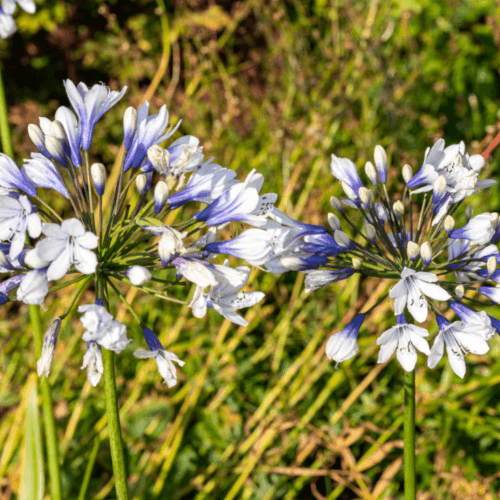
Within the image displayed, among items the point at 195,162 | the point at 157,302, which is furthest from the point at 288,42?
the point at 195,162

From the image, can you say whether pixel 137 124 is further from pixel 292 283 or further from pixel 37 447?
pixel 292 283

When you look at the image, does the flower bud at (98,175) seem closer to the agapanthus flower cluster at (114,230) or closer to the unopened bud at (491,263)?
the agapanthus flower cluster at (114,230)

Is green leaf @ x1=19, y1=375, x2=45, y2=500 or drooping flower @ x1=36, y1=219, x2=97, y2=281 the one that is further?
green leaf @ x1=19, y1=375, x2=45, y2=500

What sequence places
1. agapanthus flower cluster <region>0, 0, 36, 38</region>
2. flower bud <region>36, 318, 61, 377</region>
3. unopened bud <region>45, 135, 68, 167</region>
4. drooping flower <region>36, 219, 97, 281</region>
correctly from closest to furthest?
drooping flower <region>36, 219, 97, 281</region>
flower bud <region>36, 318, 61, 377</region>
unopened bud <region>45, 135, 68, 167</region>
agapanthus flower cluster <region>0, 0, 36, 38</region>

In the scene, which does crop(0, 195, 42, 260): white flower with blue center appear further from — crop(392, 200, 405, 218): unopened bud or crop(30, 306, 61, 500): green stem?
crop(392, 200, 405, 218): unopened bud

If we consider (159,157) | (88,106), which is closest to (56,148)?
(88,106)

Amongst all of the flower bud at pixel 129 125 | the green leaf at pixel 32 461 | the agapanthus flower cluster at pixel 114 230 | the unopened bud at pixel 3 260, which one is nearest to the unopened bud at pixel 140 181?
the agapanthus flower cluster at pixel 114 230

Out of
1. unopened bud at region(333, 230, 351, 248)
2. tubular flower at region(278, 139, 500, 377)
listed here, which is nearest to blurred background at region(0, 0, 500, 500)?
tubular flower at region(278, 139, 500, 377)
